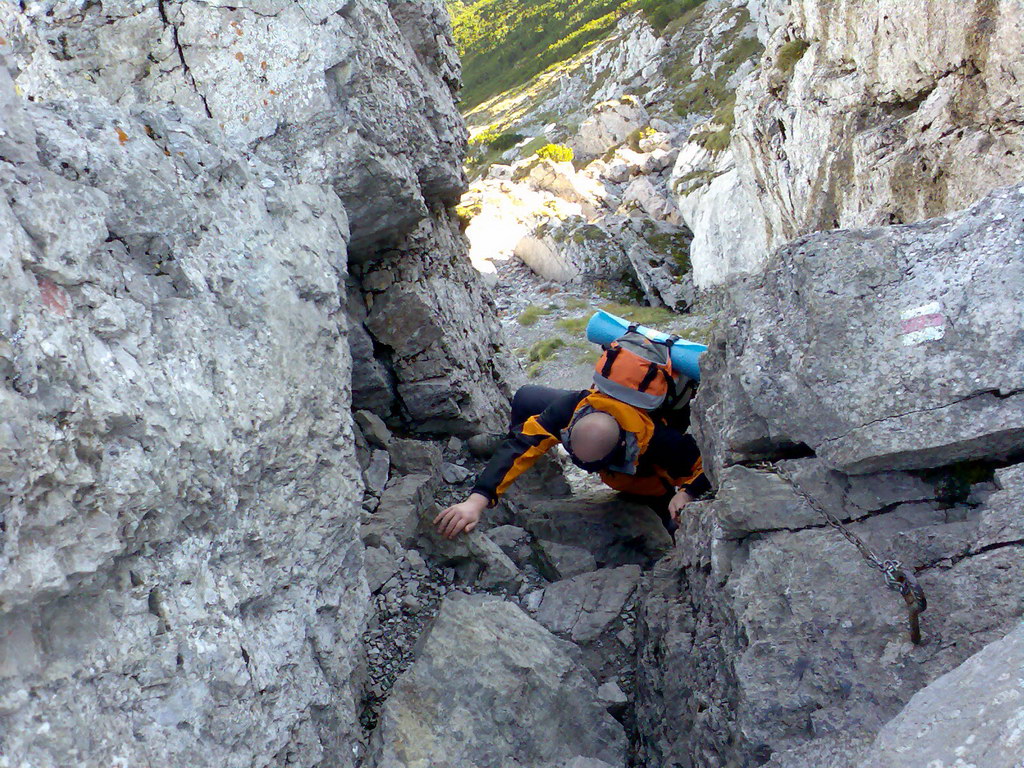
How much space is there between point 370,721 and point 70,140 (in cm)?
300

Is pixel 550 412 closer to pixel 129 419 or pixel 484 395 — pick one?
pixel 484 395

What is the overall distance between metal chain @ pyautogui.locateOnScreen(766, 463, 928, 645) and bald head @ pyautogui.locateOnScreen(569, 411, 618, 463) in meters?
1.70

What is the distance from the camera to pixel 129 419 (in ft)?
8.23

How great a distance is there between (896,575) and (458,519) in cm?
277

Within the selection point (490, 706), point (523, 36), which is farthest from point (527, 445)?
point (523, 36)

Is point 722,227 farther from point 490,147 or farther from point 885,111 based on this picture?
point 490,147

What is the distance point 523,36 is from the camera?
89.2 metres

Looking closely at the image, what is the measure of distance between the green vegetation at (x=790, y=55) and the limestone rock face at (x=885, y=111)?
0.09ft

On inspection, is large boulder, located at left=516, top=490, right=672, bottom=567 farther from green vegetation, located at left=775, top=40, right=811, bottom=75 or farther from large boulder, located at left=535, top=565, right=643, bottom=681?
green vegetation, located at left=775, top=40, right=811, bottom=75

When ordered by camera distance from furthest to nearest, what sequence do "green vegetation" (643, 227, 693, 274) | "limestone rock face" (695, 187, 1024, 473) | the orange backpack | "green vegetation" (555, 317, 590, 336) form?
"green vegetation" (643, 227, 693, 274)
"green vegetation" (555, 317, 590, 336)
the orange backpack
"limestone rock face" (695, 187, 1024, 473)

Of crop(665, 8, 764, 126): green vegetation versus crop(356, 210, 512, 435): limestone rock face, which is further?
crop(665, 8, 764, 126): green vegetation

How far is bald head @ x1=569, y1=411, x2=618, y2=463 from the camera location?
16.3ft

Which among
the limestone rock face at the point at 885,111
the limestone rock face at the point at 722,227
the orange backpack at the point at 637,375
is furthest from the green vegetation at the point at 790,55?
the orange backpack at the point at 637,375

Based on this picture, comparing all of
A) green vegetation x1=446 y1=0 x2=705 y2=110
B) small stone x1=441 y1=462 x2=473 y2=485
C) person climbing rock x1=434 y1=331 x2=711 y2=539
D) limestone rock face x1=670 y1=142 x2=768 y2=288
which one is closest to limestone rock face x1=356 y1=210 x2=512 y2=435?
small stone x1=441 y1=462 x2=473 y2=485
